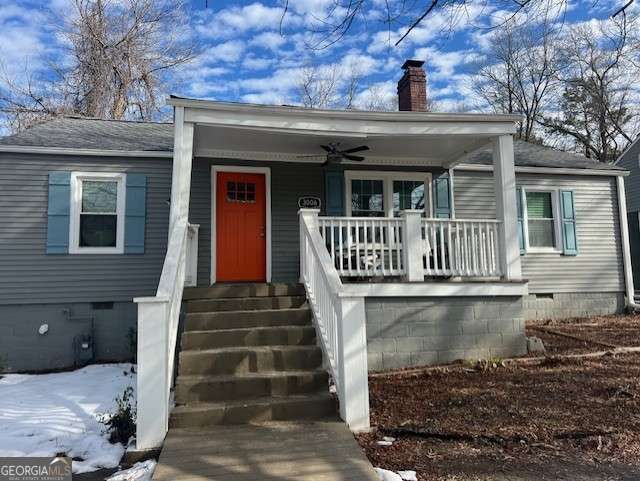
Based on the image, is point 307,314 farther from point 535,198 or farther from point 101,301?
point 535,198

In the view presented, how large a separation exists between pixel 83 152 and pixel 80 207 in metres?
0.88

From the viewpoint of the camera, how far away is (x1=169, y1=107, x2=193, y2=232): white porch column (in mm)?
5152

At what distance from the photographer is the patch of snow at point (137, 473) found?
2.87 m

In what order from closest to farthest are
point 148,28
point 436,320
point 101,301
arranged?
point 436,320
point 101,301
point 148,28

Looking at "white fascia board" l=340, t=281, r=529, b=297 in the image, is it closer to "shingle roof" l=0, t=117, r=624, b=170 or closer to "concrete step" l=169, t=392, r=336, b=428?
"concrete step" l=169, t=392, r=336, b=428

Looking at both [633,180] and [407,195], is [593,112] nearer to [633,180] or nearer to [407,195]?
[633,180]

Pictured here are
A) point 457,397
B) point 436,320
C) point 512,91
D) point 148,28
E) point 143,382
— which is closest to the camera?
point 143,382

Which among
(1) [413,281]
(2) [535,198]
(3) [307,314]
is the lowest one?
(3) [307,314]

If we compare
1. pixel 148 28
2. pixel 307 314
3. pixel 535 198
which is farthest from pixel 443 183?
pixel 148 28

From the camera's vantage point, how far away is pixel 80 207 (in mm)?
7012

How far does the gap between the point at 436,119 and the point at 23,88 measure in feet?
52.7

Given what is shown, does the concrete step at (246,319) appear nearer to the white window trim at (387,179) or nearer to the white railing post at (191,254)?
the white railing post at (191,254)

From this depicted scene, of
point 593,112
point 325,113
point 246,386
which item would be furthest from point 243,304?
point 593,112

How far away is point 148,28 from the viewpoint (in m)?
17.3
